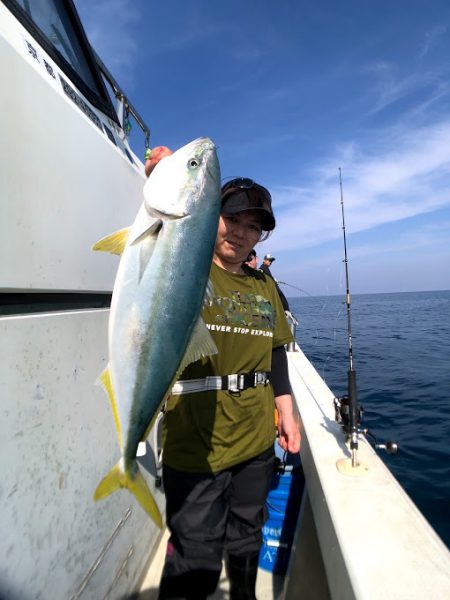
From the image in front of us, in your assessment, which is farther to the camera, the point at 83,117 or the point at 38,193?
the point at 83,117

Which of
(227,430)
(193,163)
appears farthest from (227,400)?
(193,163)

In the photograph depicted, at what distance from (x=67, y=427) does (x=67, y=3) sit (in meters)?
2.29

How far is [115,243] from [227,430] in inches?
45.5

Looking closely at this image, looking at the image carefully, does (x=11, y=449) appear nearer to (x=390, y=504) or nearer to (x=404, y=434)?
(x=390, y=504)

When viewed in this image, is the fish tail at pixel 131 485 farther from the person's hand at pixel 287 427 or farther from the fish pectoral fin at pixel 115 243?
the person's hand at pixel 287 427

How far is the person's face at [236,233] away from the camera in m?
2.06

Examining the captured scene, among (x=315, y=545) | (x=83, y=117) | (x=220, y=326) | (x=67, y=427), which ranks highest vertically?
(x=83, y=117)

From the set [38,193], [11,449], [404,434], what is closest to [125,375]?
[11,449]

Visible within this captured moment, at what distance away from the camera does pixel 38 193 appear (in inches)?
49.4

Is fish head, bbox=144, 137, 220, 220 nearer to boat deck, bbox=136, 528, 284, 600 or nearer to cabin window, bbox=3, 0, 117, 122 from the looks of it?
cabin window, bbox=3, 0, 117, 122

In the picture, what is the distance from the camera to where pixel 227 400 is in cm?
192

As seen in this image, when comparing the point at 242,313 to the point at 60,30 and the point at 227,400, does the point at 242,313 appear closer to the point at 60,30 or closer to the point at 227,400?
the point at 227,400

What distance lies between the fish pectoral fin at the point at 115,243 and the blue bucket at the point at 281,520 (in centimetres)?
255

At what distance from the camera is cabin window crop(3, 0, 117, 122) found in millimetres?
1624
